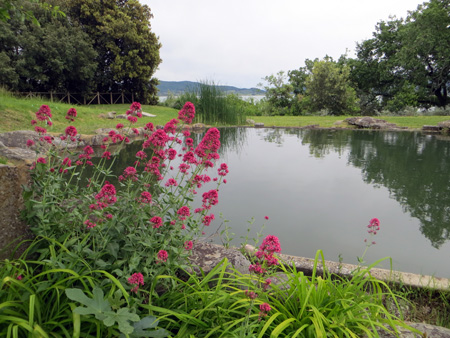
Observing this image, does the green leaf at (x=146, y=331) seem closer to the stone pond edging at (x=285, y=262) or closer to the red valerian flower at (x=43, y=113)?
the stone pond edging at (x=285, y=262)

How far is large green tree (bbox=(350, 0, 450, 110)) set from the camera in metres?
17.1

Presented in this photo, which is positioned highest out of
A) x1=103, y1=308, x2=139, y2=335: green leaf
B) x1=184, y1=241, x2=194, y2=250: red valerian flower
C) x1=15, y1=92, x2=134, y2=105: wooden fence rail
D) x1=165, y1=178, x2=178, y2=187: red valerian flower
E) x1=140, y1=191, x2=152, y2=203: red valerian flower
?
x1=15, y1=92, x2=134, y2=105: wooden fence rail

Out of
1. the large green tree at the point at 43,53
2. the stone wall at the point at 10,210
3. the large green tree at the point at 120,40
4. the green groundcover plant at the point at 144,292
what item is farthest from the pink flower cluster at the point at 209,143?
the large green tree at the point at 120,40

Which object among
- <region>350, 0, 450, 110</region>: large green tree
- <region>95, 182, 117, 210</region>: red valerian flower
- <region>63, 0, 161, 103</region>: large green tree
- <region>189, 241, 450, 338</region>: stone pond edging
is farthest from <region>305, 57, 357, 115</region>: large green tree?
<region>95, 182, 117, 210</region>: red valerian flower

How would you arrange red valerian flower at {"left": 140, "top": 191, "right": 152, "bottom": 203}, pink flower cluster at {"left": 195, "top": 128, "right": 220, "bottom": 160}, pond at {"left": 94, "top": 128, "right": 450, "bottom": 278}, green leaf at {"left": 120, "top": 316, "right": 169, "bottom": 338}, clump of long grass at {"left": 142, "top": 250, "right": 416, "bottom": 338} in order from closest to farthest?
green leaf at {"left": 120, "top": 316, "right": 169, "bottom": 338} < clump of long grass at {"left": 142, "top": 250, "right": 416, "bottom": 338} < red valerian flower at {"left": 140, "top": 191, "right": 152, "bottom": 203} < pink flower cluster at {"left": 195, "top": 128, "right": 220, "bottom": 160} < pond at {"left": 94, "top": 128, "right": 450, "bottom": 278}

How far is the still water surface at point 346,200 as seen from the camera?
259 cm

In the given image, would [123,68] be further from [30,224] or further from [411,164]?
[30,224]

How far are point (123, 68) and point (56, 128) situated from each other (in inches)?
553

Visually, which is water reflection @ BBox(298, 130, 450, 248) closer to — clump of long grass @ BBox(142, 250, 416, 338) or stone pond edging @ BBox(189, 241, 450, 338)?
stone pond edging @ BBox(189, 241, 450, 338)

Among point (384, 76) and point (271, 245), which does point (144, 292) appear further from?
point (384, 76)

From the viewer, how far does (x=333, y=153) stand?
706cm

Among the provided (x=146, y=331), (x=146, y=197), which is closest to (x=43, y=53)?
(x=146, y=197)

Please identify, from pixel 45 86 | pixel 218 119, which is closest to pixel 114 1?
pixel 45 86

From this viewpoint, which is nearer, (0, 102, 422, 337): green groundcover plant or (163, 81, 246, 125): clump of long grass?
(0, 102, 422, 337): green groundcover plant
